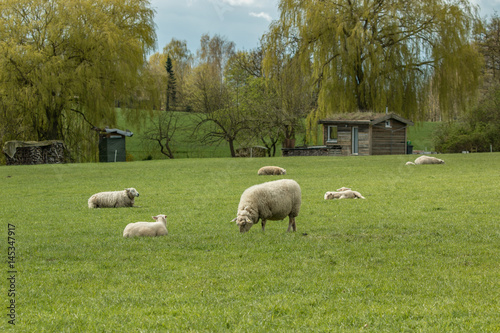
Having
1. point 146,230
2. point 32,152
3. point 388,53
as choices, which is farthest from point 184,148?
point 146,230

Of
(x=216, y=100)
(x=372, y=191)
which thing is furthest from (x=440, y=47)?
(x=372, y=191)

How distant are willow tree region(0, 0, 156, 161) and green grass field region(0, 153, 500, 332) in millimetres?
26233

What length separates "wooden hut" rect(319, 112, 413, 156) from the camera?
41.6 meters

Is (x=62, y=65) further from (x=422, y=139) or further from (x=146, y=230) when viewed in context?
(x=422, y=139)

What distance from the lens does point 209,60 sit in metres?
88.1

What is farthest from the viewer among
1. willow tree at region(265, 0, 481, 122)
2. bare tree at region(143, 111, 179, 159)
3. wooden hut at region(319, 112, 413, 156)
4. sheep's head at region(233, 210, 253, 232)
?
bare tree at region(143, 111, 179, 159)

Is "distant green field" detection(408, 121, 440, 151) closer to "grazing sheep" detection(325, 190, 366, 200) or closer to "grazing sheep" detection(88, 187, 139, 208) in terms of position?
"grazing sheep" detection(325, 190, 366, 200)

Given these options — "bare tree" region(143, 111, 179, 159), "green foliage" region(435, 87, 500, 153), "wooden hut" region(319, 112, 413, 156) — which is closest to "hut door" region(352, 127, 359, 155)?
"wooden hut" region(319, 112, 413, 156)

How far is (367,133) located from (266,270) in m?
37.0

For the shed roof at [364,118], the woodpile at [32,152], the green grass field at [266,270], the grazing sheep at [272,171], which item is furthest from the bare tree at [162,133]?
the green grass field at [266,270]

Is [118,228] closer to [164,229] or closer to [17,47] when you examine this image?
[164,229]

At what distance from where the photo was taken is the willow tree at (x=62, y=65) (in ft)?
122

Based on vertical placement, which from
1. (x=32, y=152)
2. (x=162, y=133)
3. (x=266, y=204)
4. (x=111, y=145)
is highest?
(x=162, y=133)

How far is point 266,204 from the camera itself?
370 inches
